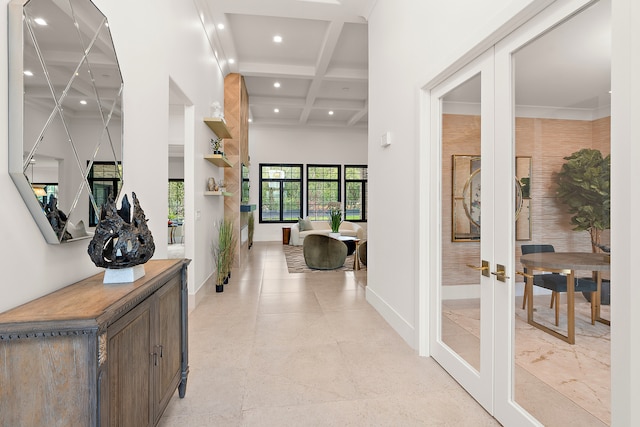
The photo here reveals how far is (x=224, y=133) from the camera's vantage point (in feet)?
17.6

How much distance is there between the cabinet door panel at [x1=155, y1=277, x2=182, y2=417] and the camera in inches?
67.4

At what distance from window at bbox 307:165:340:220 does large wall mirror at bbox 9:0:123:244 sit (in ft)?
29.3

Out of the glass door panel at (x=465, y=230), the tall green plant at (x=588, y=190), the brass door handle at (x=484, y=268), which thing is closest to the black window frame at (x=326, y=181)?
the glass door panel at (x=465, y=230)

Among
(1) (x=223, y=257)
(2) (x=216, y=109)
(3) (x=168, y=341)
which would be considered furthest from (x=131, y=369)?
(2) (x=216, y=109)

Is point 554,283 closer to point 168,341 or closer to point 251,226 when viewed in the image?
point 168,341

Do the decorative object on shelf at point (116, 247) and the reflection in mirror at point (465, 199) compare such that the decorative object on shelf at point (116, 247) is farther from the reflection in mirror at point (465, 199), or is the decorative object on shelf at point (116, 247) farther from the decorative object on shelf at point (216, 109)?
the decorative object on shelf at point (216, 109)

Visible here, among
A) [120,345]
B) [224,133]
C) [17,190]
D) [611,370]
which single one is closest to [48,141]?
[17,190]

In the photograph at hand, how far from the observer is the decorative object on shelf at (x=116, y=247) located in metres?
1.52

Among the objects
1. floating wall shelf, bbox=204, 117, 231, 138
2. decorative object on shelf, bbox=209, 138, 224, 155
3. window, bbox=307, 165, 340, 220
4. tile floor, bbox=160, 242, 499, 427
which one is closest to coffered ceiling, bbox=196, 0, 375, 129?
floating wall shelf, bbox=204, 117, 231, 138

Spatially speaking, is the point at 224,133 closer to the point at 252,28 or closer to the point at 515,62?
the point at 252,28

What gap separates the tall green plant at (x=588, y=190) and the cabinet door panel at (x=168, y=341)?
6.65 ft

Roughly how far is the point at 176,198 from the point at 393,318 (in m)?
10.8

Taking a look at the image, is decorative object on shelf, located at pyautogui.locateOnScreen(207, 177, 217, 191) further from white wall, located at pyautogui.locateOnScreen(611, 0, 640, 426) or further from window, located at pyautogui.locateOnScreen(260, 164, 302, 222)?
window, located at pyautogui.locateOnScreen(260, 164, 302, 222)

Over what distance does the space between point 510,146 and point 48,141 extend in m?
2.30
